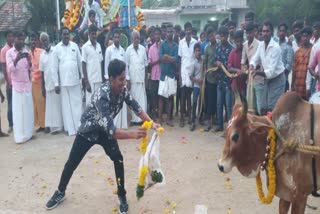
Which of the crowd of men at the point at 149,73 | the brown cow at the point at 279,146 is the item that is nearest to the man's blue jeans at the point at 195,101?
the crowd of men at the point at 149,73

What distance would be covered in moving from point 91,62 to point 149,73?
4.72 ft

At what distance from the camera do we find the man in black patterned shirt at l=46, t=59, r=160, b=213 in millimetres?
4242

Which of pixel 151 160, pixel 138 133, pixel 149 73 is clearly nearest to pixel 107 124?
pixel 138 133

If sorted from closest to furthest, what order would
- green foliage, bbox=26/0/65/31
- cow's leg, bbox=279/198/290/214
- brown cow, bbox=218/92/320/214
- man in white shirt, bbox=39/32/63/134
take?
1. brown cow, bbox=218/92/320/214
2. cow's leg, bbox=279/198/290/214
3. man in white shirt, bbox=39/32/63/134
4. green foliage, bbox=26/0/65/31

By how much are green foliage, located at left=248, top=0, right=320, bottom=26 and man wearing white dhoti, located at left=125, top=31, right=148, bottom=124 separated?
21937 millimetres

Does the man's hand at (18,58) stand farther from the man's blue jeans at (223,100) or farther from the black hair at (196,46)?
the man's blue jeans at (223,100)

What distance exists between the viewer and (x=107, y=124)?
13.8 ft

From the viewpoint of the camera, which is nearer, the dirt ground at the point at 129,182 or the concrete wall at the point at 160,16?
the dirt ground at the point at 129,182

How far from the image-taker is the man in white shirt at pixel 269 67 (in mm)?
6480

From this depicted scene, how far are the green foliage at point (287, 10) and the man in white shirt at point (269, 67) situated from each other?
2257 cm

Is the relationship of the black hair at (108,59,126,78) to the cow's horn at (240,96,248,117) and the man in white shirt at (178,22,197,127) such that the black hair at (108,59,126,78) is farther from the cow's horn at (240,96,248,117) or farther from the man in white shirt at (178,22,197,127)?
the man in white shirt at (178,22,197,127)

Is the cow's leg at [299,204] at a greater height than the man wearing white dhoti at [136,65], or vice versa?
the man wearing white dhoti at [136,65]

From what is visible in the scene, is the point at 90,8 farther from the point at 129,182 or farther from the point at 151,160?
the point at 151,160

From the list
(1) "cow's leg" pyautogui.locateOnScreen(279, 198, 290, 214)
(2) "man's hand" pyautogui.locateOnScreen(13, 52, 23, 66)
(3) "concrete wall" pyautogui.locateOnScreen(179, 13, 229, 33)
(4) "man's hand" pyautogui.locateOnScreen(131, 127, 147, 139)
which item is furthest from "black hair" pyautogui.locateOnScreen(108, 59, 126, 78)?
(3) "concrete wall" pyautogui.locateOnScreen(179, 13, 229, 33)
